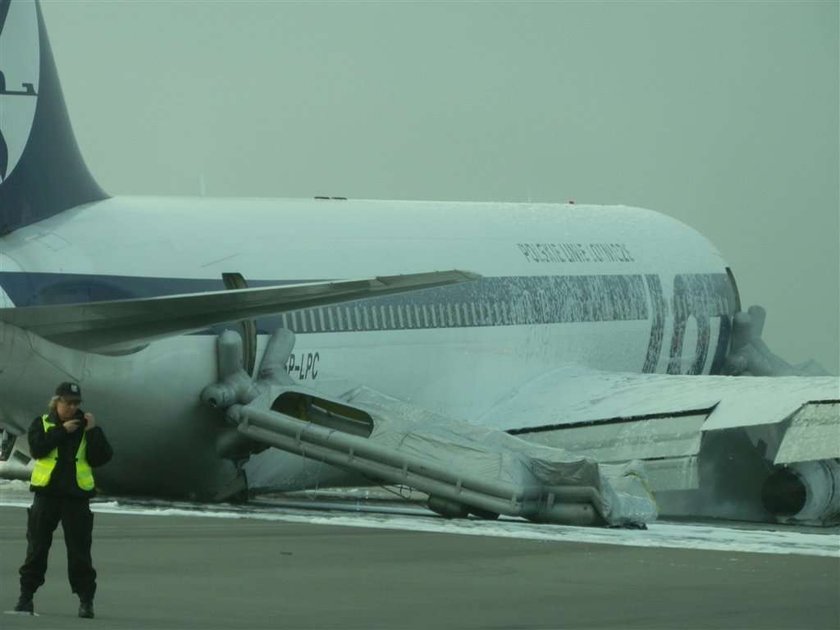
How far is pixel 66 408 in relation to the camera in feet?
48.9

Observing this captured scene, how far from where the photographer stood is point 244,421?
80.1 feet

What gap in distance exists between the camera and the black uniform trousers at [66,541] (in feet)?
47.0

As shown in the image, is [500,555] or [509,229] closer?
[500,555]

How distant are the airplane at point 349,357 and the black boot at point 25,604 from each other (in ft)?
21.8

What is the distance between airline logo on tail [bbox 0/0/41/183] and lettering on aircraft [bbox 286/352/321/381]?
15.1 feet

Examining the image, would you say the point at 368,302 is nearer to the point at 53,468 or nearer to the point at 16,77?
the point at 16,77

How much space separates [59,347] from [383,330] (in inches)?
262

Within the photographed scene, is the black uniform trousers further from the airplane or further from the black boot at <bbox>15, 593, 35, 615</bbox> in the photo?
the airplane

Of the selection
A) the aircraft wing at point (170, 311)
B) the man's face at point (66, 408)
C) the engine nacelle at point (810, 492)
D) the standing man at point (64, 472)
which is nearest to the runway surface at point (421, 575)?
the standing man at point (64, 472)

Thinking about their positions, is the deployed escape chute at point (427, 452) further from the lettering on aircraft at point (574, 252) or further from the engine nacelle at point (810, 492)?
the lettering on aircraft at point (574, 252)

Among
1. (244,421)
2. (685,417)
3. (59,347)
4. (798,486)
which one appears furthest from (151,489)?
(798,486)

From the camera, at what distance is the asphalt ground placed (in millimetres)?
14398

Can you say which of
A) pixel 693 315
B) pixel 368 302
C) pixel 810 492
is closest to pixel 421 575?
pixel 368 302

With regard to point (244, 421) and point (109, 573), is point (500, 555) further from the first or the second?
point (244, 421)
